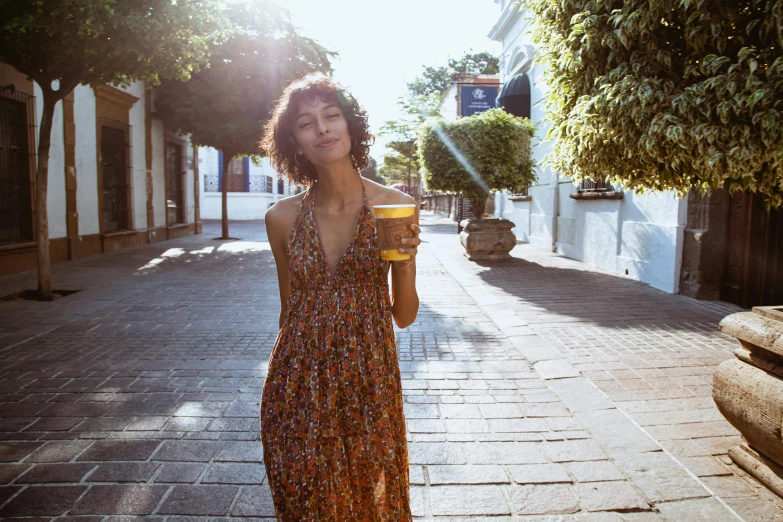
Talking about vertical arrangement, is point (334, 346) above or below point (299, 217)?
below

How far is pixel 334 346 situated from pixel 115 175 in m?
15.2

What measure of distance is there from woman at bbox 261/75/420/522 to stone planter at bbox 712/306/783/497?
184 cm

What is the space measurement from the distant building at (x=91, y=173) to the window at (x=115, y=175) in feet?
0.08

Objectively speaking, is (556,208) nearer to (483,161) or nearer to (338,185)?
(483,161)

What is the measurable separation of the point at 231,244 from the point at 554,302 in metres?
11.5

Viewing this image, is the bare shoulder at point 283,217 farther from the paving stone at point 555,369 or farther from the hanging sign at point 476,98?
the hanging sign at point 476,98

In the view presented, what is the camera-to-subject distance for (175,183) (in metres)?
19.6

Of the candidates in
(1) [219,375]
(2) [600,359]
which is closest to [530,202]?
(2) [600,359]

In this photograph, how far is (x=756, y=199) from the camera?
707cm

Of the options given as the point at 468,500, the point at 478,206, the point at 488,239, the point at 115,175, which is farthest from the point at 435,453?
the point at 115,175

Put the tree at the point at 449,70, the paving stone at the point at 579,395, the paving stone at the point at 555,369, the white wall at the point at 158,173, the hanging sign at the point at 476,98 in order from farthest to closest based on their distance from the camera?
1. the tree at the point at 449,70
2. the hanging sign at the point at 476,98
3. the white wall at the point at 158,173
4. the paving stone at the point at 555,369
5. the paving stone at the point at 579,395

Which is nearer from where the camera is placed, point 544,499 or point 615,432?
point 544,499

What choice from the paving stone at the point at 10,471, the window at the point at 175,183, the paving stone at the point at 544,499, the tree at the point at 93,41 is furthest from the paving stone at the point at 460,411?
the window at the point at 175,183

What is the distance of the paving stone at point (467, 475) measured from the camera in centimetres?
297
